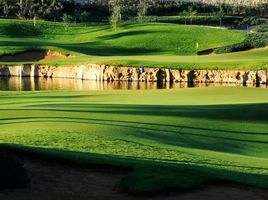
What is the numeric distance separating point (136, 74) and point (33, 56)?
17.7 m

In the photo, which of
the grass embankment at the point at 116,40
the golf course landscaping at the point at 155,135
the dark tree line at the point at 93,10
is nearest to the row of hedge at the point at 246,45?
the grass embankment at the point at 116,40

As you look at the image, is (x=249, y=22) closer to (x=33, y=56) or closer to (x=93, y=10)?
(x=93, y=10)

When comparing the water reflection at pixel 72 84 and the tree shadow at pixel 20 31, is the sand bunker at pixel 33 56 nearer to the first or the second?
the water reflection at pixel 72 84

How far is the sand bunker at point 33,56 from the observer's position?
243ft

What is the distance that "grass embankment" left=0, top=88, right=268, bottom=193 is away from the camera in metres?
15.2

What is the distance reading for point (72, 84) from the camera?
193 ft

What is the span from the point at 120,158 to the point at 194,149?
390 centimetres

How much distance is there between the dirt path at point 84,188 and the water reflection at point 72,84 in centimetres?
3933

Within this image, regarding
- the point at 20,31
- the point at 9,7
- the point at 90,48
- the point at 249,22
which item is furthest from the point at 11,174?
the point at 249,22

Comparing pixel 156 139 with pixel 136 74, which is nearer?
pixel 156 139

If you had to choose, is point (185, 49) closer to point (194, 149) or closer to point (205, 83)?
point (205, 83)

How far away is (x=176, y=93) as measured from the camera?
124 ft

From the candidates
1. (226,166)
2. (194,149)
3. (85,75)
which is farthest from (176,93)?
(85,75)

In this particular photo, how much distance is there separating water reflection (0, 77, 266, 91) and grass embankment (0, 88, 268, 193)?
23.7m
